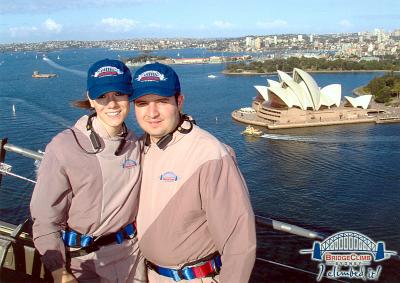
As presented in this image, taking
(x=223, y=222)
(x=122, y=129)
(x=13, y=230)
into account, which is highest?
(x=122, y=129)

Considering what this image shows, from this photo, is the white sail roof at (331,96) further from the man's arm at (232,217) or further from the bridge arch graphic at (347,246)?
the man's arm at (232,217)

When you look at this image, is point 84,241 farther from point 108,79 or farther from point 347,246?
point 347,246

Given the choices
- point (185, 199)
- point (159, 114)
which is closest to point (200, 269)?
point (185, 199)

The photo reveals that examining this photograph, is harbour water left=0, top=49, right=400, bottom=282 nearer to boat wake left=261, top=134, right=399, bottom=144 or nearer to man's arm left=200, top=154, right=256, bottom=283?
boat wake left=261, top=134, right=399, bottom=144

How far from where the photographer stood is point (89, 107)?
89cm

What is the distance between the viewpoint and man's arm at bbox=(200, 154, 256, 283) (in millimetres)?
689

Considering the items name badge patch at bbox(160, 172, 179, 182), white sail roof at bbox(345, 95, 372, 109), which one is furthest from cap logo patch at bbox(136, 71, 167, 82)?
white sail roof at bbox(345, 95, 372, 109)

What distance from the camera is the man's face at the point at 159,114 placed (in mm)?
784

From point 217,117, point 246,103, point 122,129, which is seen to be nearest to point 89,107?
point 122,129

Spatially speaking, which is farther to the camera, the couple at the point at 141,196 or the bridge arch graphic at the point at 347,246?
the bridge arch graphic at the point at 347,246

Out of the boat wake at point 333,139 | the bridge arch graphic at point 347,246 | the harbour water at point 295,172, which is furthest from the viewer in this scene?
the boat wake at point 333,139

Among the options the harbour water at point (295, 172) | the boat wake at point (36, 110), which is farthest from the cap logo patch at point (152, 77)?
the boat wake at point (36, 110)

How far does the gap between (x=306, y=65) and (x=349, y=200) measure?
24.5 meters

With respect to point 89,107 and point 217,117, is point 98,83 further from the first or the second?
point 217,117
